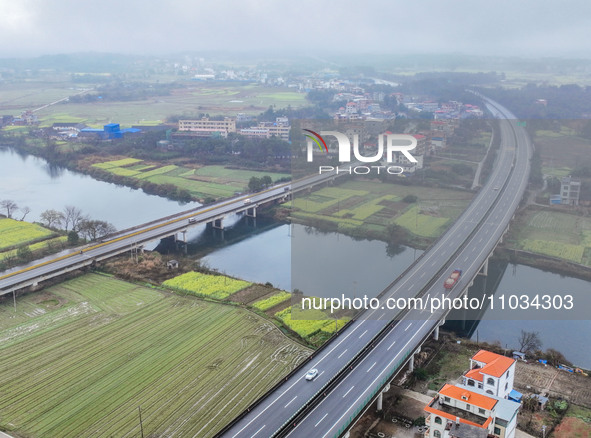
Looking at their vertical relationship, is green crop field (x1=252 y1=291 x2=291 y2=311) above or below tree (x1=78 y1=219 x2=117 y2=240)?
below

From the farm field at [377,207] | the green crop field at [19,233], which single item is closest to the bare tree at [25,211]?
the green crop field at [19,233]

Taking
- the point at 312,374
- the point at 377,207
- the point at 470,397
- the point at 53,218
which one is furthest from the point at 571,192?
the point at 53,218

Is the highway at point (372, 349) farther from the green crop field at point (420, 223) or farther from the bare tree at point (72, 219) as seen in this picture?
the bare tree at point (72, 219)

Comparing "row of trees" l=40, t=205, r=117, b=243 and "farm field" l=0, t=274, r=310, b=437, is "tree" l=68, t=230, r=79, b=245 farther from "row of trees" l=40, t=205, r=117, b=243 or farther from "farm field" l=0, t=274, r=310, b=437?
"farm field" l=0, t=274, r=310, b=437

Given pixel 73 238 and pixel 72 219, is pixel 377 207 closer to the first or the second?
pixel 73 238

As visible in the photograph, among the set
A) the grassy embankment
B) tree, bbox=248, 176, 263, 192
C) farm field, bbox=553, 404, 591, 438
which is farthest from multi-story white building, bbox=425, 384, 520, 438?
tree, bbox=248, 176, 263, 192

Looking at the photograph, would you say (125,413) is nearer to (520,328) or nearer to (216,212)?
(520,328)
